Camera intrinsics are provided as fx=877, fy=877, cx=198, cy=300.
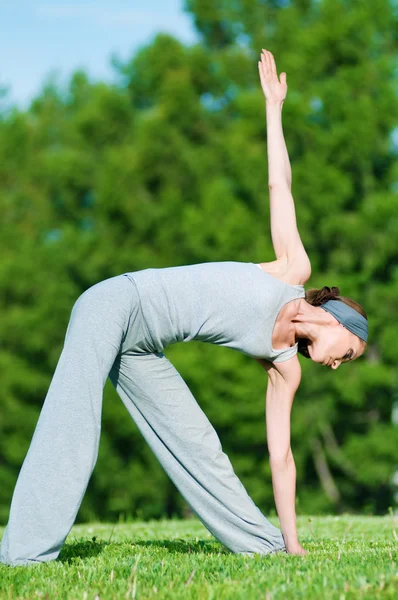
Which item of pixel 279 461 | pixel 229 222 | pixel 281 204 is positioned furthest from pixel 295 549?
pixel 229 222

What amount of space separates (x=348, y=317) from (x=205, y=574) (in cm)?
153

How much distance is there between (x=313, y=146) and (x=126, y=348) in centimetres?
2038

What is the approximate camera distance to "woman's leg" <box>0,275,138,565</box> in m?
3.98

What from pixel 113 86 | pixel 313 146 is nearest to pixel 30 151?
pixel 113 86

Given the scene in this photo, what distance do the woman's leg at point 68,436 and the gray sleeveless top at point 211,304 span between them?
13cm

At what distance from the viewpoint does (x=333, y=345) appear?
4.59 metres

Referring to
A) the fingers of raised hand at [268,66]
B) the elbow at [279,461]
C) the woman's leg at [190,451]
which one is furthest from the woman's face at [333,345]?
the fingers of raised hand at [268,66]

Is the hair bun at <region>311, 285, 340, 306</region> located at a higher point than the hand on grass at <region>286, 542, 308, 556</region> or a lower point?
higher

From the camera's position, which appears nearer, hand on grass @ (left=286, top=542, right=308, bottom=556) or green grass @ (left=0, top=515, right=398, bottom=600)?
green grass @ (left=0, top=515, right=398, bottom=600)

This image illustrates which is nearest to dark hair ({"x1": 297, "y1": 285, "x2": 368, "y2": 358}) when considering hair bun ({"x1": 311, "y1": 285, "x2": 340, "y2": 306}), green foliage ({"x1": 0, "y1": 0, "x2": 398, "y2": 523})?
hair bun ({"x1": 311, "y1": 285, "x2": 340, "y2": 306})

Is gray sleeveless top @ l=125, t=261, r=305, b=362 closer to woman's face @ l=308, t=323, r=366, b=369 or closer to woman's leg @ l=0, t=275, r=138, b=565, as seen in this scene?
woman's leg @ l=0, t=275, r=138, b=565

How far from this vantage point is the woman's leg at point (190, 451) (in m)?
4.62

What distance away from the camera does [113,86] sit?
100ft

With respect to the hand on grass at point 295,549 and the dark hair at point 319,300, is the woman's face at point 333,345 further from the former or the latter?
the hand on grass at point 295,549
